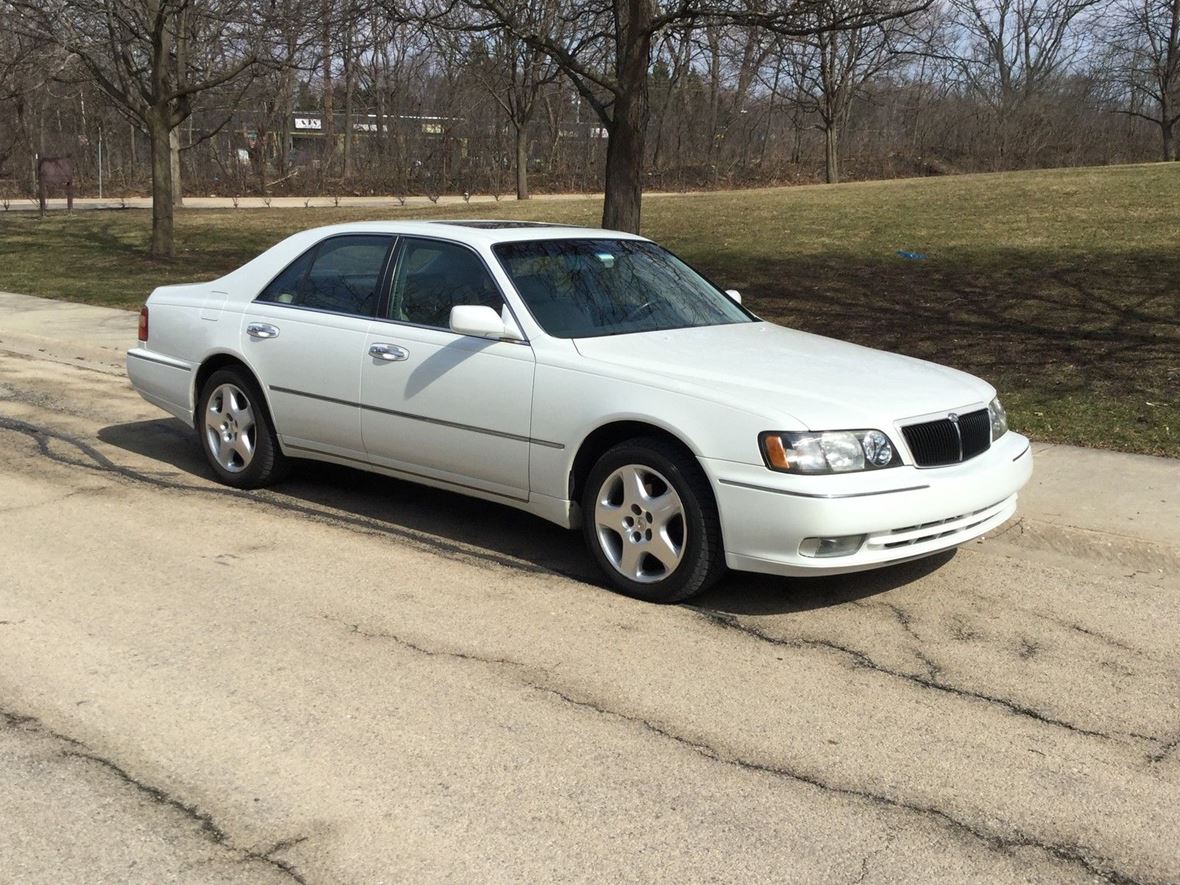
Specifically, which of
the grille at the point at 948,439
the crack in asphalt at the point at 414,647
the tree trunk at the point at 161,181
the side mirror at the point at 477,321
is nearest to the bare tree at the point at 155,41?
the tree trunk at the point at 161,181

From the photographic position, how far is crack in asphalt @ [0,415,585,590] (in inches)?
230

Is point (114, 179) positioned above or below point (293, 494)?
above

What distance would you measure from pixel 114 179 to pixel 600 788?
140 feet

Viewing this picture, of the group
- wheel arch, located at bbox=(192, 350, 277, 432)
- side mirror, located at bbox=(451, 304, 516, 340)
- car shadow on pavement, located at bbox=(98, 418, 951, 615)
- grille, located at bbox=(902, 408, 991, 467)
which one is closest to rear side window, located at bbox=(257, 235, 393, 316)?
wheel arch, located at bbox=(192, 350, 277, 432)

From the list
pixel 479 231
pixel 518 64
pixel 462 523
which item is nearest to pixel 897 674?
pixel 462 523

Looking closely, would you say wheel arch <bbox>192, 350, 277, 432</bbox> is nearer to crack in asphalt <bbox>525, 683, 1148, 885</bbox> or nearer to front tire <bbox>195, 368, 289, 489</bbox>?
front tire <bbox>195, 368, 289, 489</bbox>

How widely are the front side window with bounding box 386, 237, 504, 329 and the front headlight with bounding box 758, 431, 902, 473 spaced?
1.65 metres

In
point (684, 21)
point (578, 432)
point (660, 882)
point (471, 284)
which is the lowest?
point (660, 882)

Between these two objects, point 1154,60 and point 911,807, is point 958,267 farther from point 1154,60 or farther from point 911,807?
point 1154,60

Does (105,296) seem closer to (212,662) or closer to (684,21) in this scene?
(684,21)

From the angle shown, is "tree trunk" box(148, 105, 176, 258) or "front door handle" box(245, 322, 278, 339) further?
"tree trunk" box(148, 105, 176, 258)

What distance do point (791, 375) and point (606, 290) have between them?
4.04ft

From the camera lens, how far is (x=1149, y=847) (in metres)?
3.37

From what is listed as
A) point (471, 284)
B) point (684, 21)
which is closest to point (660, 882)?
point (471, 284)
